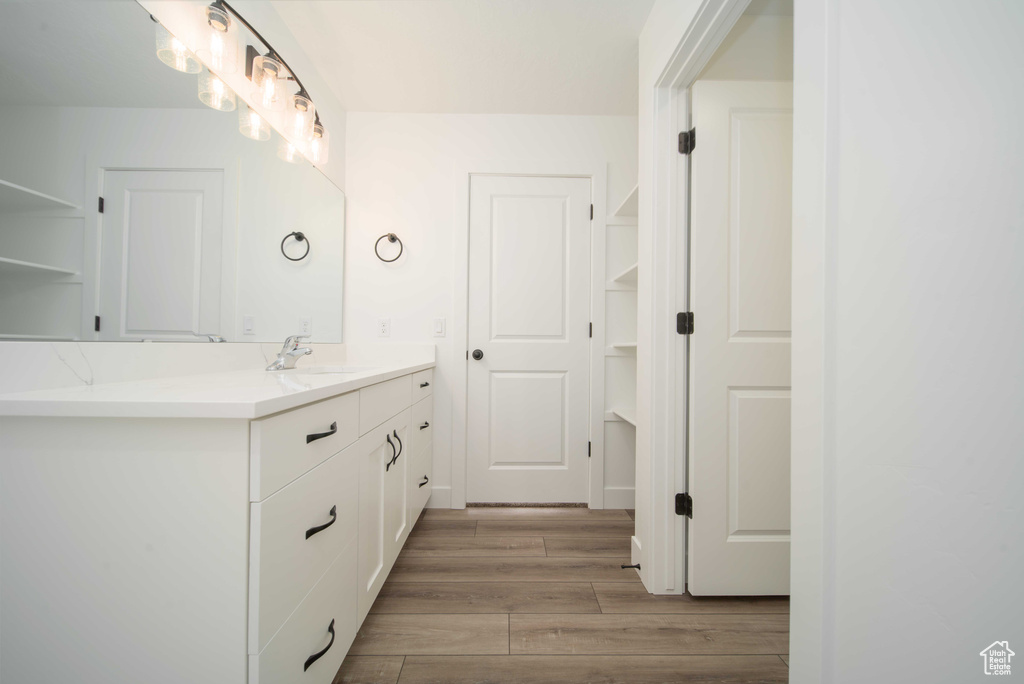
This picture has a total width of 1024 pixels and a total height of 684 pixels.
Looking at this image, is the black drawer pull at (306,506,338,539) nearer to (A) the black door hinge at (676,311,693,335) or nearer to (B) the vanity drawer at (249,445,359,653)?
(B) the vanity drawer at (249,445,359,653)

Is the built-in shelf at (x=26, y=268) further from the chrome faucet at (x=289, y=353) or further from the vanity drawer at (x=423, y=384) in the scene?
the vanity drawer at (x=423, y=384)

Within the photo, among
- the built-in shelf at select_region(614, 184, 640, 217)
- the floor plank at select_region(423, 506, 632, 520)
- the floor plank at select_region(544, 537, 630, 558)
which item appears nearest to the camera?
the floor plank at select_region(544, 537, 630, 558)

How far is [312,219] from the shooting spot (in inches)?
73.1

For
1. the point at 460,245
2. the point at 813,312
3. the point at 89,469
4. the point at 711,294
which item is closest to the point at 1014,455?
the point at 813,312

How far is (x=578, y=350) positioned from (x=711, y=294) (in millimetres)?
961

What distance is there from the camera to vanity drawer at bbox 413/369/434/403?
172 centimetres

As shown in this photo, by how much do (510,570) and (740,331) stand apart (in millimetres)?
1319

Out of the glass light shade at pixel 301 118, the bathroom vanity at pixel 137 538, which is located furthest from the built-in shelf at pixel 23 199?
the glass light shade at pixel 301 118

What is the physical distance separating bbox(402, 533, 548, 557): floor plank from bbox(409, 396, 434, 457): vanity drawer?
1.38ft

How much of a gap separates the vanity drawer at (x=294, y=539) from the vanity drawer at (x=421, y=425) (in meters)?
0.70

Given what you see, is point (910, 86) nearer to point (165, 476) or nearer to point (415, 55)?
point (165, 476)

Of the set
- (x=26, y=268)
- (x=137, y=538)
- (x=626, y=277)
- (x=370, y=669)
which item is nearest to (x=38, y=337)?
(x=26, y=268)

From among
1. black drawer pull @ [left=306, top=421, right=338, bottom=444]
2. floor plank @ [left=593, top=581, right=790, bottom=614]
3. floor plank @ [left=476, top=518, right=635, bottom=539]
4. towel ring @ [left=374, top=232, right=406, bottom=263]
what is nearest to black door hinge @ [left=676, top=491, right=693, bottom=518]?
floor plank @ [left=593, top=581, right=790, bottom=614]

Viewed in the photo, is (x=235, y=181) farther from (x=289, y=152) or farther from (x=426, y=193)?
(x=426, y=193)
